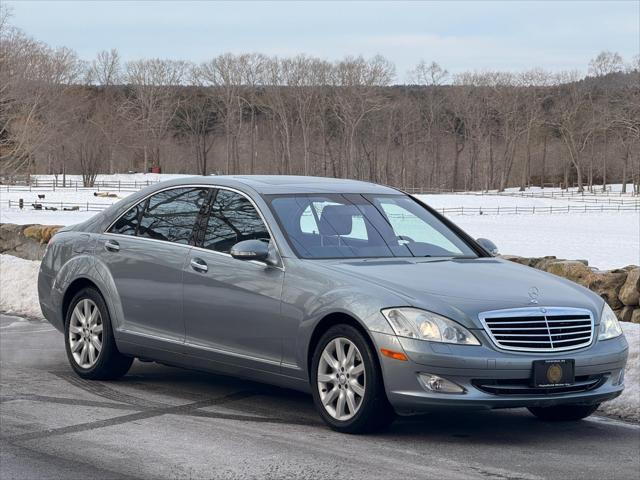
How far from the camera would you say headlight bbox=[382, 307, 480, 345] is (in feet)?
23.4

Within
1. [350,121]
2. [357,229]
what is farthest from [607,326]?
[350,121]

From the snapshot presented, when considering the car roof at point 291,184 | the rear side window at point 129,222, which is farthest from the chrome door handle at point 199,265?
the rear side window at point 129,222

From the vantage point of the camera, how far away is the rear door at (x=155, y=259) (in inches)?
352

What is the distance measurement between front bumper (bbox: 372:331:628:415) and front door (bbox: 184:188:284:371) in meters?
1.08

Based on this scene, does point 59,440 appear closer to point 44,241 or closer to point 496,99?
point 44,241

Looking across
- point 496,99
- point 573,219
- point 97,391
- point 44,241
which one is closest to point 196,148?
point 496,99

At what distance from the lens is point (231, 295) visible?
837 centimetres

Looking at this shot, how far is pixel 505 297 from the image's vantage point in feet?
24.3

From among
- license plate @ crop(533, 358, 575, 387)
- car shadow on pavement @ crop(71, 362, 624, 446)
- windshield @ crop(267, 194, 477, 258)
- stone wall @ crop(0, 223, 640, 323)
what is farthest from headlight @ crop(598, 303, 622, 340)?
stone wall @ crop(0, 223, 640, 323)

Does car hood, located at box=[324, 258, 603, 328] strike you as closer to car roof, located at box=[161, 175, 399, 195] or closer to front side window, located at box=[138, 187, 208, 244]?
car roof, located at box=[161, 175, 399, 195]

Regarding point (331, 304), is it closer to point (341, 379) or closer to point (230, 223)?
point (341, 379)

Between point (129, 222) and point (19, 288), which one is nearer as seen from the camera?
point (129, 222)

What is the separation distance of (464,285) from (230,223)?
1987mm

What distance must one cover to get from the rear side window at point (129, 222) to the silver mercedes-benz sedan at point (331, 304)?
0.01 m
